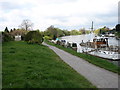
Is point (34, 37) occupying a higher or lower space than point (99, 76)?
higher

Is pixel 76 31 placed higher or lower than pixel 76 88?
higher

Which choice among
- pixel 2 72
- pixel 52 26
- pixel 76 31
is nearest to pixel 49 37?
pixel 52 26

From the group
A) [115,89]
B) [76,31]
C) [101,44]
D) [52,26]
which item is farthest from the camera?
[76,31]

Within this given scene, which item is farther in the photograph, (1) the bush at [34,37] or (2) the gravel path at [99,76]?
(1) the bush at [34,37]

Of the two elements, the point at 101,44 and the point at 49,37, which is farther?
the point at 49,37

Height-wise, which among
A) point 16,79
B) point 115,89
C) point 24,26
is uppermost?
point 24,26

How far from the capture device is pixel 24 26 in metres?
77.0

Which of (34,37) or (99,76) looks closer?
(99,76)

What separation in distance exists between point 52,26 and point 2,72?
8265 cm

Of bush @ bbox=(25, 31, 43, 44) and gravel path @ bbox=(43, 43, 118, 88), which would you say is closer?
gravel path @ bbox=(43, 43, 118, 88)

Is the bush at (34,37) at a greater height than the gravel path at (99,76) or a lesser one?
greater

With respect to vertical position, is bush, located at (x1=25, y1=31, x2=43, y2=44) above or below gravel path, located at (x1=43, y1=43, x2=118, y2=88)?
above

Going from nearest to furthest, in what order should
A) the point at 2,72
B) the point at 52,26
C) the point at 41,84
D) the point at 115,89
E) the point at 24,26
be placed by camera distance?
the point at 41,84 → the point at 115,89 → the point at 2,72 → the point at 24,26 → the point at 52,26

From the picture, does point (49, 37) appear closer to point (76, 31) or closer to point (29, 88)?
point (76, 31)
